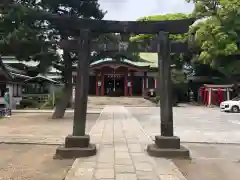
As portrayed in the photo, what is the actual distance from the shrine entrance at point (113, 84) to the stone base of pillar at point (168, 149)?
Answer: 3860cm

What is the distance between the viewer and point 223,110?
2889 centimetres

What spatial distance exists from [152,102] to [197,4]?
18.4 m

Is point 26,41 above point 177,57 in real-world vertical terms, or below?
below

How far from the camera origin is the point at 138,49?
934cm

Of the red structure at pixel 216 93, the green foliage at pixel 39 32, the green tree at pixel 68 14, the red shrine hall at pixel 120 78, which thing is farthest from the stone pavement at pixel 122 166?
the red shrine hall at pixel 120 78

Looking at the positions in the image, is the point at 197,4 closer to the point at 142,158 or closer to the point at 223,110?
the point at 223,110

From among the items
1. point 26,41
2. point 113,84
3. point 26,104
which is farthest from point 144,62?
point 26,41

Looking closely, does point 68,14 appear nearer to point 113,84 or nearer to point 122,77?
point 122,77

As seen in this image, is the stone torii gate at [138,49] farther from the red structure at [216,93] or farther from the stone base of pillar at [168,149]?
the red structure at [216,93]

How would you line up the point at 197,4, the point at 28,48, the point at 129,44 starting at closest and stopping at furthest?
the point at 129,44 → the point at 28,48 → the point at 197,4

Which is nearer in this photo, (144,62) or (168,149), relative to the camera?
(168,149)

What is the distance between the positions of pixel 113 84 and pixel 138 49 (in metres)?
39.4

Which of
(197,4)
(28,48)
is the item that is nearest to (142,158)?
(28,48)

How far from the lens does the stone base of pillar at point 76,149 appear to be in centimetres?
813
